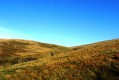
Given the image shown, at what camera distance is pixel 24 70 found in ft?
92.0

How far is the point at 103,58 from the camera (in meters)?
30.6

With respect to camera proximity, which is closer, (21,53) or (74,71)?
(74,71)

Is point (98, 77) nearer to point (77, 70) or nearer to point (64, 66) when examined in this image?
point (77, 70)

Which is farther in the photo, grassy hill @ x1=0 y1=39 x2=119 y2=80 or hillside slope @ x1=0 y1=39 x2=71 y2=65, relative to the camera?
hillside slope @ x1=0 y1=39 x2=71 y2=65

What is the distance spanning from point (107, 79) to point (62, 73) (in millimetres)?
5879

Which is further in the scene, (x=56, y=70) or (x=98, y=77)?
(x=56, y=70)

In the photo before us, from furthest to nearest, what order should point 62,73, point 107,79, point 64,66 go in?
point 64,66, point 62,73, point 107,79

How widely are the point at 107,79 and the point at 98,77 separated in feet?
4.08

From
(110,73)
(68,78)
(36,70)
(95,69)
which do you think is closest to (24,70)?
(36,70)

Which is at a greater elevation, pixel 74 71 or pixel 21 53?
pixel 74 71

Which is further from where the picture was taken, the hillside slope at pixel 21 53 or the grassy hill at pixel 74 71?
the hillside slope at pixel 21 53

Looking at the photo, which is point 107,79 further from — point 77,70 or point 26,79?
point 26,79

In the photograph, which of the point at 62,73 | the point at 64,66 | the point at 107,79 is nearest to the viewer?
the point at 107,79

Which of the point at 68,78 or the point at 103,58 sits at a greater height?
the point at 103,58
